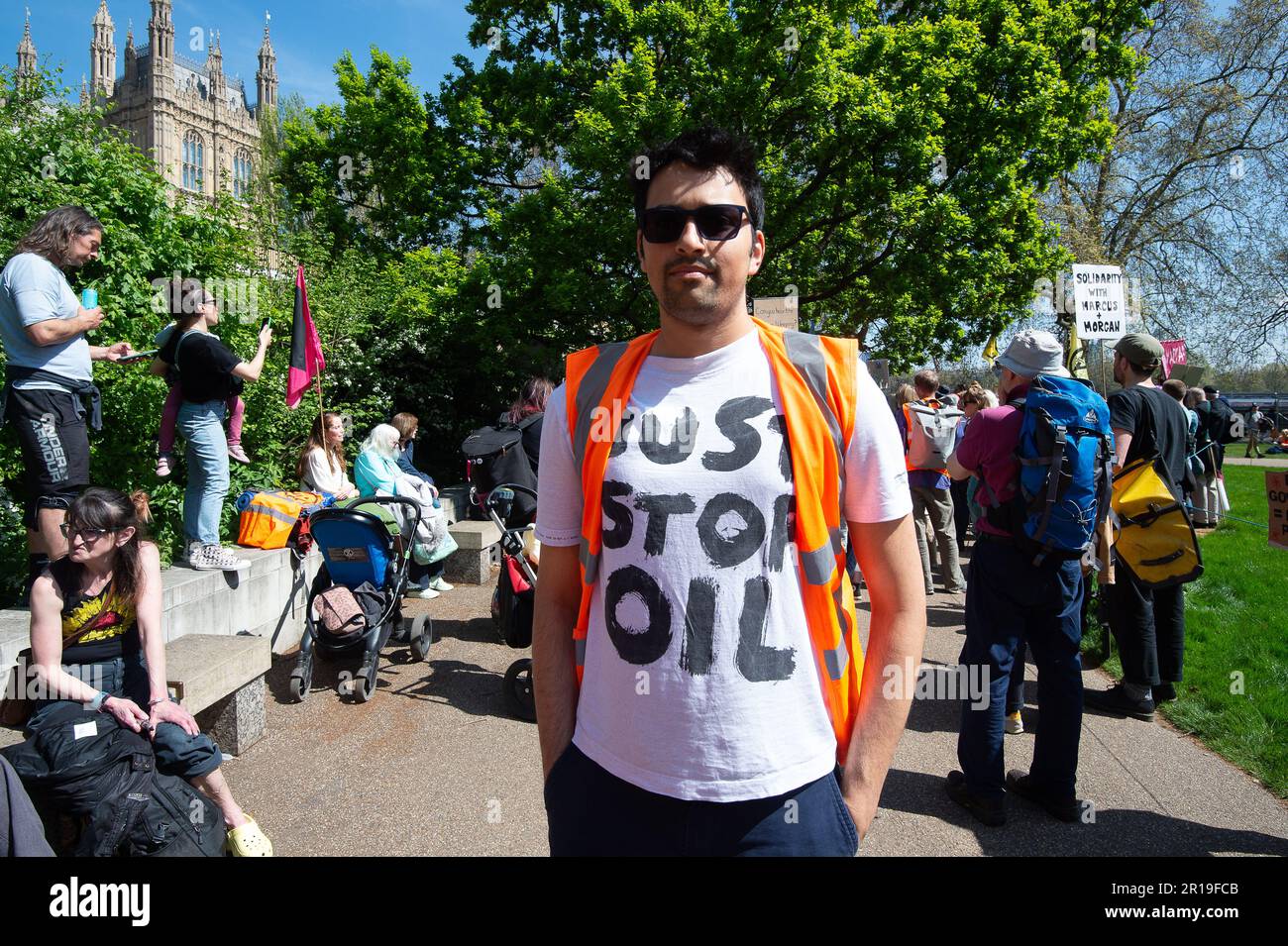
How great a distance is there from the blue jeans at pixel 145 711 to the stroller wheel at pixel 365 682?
6.02ft

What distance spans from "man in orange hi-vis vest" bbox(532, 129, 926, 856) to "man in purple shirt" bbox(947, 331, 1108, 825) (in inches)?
94.5

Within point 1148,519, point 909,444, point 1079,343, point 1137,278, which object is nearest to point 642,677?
point 1148,519

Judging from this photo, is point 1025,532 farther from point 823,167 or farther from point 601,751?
point 823,167

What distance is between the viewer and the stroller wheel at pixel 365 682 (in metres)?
5.30

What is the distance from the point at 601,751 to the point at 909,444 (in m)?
7.29

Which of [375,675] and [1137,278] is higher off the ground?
[1137,278]

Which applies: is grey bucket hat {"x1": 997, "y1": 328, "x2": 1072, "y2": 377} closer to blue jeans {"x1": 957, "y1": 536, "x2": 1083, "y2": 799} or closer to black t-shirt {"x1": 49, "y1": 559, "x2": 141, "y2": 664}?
blue jeans {"x1": 957, "y1": 536, "x2": 1083, "y2": 799}

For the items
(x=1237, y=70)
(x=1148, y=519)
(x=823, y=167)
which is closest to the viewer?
(x=1148, y=519)

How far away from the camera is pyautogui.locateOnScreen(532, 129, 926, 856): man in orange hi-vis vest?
159cm

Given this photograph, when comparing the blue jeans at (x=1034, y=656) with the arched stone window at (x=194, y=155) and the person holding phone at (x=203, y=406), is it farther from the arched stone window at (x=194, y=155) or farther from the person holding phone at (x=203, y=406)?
the arched stone window at (x=194, y=155)

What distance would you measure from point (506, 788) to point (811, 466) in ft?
10.3

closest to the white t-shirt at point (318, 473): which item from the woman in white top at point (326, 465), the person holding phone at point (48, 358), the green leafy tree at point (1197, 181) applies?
the woman in white top at point (326, 465)

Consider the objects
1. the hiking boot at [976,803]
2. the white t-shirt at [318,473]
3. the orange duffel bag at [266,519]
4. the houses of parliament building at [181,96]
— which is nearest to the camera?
the hiking boot at [976,803]

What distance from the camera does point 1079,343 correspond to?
447 inches
